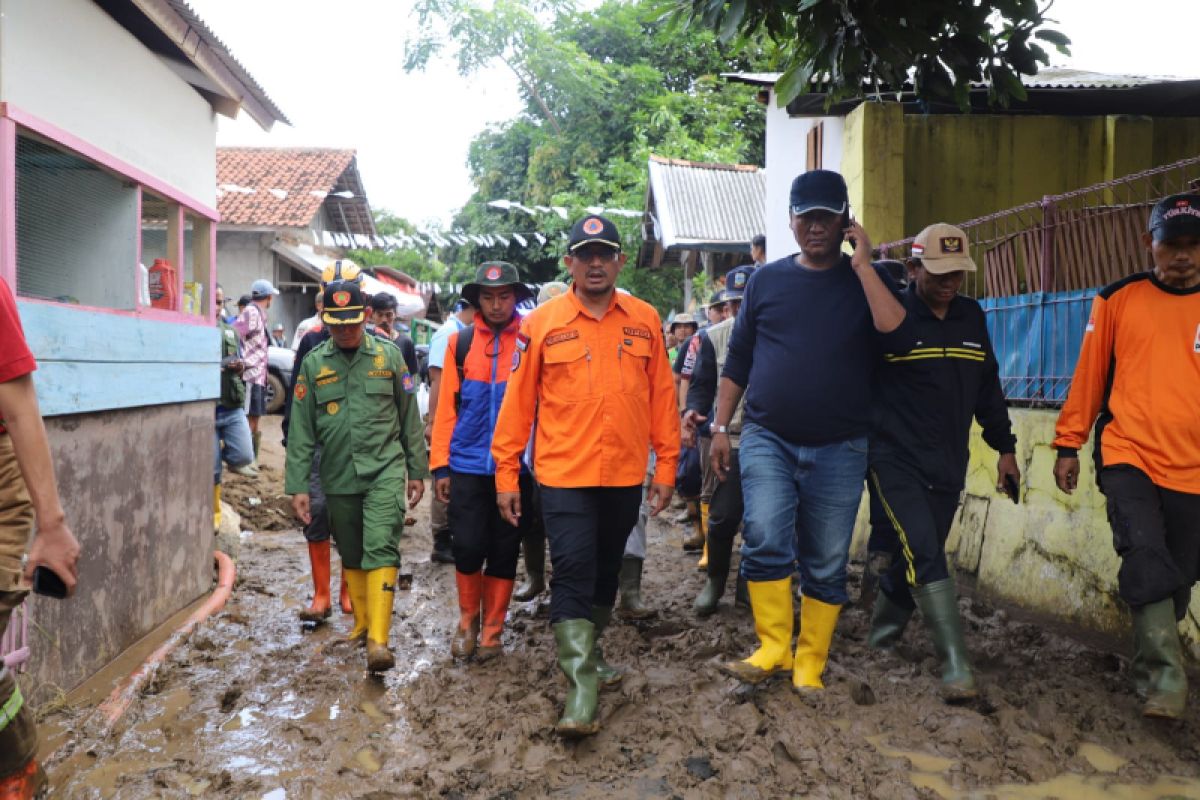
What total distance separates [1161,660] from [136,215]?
5.85 meters

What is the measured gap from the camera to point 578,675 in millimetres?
4113

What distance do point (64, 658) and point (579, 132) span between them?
2564 cm

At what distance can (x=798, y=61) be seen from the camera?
178 inches

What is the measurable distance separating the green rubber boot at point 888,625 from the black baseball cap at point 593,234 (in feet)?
7.27

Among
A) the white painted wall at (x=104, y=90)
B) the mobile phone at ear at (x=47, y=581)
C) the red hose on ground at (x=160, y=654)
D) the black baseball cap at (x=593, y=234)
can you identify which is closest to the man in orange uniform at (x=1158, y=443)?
the black baseball cap at (x=593, y=234)

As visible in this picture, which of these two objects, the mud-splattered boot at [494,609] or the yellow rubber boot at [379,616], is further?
the mud-splattered boot at [494,609]

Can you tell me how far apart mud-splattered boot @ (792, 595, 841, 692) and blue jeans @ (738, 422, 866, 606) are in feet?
0.15

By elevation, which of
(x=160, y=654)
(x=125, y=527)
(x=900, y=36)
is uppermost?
(x=900, y=36)

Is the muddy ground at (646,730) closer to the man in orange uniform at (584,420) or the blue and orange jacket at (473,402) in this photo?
the man in orange uniform at (584,420)

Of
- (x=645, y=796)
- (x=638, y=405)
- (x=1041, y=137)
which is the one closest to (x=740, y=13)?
(x=638, y=405)

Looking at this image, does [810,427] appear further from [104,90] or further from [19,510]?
[104,90]

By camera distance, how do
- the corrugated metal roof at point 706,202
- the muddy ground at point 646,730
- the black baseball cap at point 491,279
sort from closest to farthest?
the muddy ground at point 646,730, the black baseball cap at point 491,279, the corrugated metal roof at point 706,202

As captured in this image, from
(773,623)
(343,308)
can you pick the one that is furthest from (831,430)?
(343,308)

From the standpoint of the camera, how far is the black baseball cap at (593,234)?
444cm
